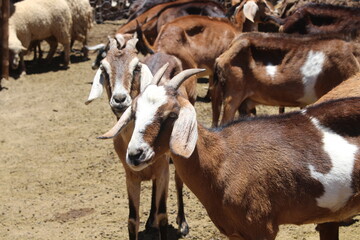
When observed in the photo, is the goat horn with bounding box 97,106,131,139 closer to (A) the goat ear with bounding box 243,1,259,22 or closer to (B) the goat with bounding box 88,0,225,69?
(A) the goat ear with bounding box 243,1,259,22

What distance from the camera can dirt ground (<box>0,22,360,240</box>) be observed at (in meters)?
6.43

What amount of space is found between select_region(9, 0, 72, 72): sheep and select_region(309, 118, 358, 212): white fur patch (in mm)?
9739

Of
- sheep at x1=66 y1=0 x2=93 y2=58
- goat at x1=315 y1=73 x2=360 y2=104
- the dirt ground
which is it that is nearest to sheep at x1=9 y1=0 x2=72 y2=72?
sheep at x1=66 y1=0 x2=93 y2=58

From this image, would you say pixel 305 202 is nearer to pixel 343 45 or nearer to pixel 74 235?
A: pixel 74 235

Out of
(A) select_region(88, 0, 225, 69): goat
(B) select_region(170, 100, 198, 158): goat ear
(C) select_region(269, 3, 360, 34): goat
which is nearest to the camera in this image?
(B) select_region(170, 100, 198, 158): goat ear

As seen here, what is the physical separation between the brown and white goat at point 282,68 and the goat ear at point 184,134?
3.32m

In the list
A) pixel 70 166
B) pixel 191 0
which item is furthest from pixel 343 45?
pixel 191 0

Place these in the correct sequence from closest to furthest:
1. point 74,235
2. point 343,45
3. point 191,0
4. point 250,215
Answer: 1. point 250,215
2. point 74,235
3. point 343,45
4. point 191,0

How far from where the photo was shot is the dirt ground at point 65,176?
6.43 m

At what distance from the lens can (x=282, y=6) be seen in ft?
40.4

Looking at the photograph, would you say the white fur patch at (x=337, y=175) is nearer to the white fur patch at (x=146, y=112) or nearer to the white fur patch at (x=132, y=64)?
the white fur patch at (x=146, y=112)

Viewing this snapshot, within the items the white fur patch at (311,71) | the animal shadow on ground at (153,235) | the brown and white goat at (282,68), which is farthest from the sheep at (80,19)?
the animal shadow on ground at (153,235)

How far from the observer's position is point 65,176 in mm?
7879

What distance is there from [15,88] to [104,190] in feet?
18.4
